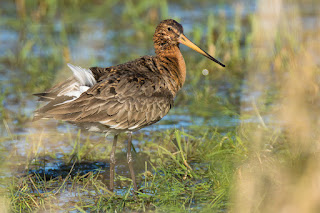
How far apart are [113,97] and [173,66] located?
1007 millimetres

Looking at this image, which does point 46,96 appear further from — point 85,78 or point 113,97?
point 113,97

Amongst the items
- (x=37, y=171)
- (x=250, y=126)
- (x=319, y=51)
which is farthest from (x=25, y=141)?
(x=319, y=51)

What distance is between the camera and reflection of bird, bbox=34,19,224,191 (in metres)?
5.83

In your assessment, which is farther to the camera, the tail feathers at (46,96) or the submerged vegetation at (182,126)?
the tail feathers at (46,96)

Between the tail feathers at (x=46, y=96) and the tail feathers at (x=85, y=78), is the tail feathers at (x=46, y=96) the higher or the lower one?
the lower one

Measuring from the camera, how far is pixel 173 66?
6.67m

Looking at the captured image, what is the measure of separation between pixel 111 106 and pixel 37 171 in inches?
51.3

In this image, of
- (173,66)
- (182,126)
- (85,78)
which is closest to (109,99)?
(85,78)

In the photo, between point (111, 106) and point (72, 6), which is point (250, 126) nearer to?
point (111, 106)

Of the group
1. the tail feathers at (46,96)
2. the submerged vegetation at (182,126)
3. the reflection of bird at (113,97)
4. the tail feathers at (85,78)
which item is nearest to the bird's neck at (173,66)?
the reflection of bird at (113,97)

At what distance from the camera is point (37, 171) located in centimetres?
657

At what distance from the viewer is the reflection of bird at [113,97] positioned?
5828mm

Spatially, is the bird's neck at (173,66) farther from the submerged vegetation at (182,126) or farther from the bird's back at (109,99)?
the submerged vegetation at (182,126)

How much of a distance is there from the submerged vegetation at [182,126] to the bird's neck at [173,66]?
534 mm
